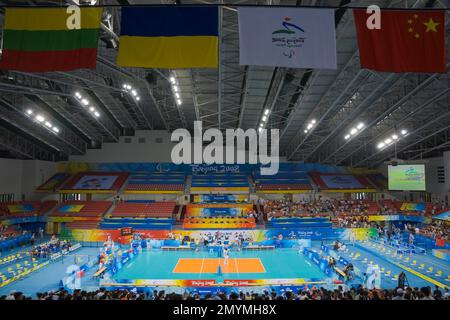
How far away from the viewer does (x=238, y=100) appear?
2819 centimetres

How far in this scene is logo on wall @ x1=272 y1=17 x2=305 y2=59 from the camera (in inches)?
388

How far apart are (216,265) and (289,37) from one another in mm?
17804

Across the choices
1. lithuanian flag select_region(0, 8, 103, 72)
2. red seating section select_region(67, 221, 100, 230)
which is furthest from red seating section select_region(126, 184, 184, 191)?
lithuanian flag select_region(0, 8, 103, 72)

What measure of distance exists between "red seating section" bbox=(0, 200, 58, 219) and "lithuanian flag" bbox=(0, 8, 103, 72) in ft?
95.0

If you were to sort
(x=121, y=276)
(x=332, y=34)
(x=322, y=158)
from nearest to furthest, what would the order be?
1. (x=332, y=34)
2. (x=121, y=276)
3. (x=322, y=158)

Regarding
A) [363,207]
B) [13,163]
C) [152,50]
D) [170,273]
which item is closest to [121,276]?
[170,273]

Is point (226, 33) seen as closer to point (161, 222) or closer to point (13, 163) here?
point (161, 222)

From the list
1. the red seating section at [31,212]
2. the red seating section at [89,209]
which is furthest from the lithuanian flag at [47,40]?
the red seating section at [89,209]

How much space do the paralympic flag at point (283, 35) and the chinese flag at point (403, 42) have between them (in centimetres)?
110

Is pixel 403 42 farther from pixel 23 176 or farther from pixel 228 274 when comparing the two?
pixel 23 176

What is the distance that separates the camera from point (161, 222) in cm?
3694

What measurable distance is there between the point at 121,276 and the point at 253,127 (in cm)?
2098

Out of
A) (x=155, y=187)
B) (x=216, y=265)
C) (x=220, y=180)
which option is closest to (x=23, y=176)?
(x=155, y=187)

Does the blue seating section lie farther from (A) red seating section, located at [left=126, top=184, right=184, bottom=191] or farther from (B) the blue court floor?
(B) the blue court floor
